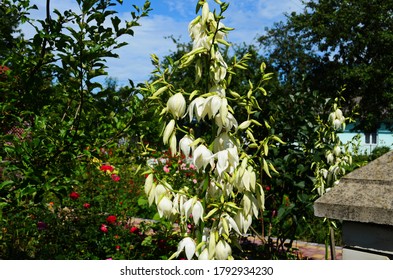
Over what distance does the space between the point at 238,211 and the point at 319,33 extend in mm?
28021

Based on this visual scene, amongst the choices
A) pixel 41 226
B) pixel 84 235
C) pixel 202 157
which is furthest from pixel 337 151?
pixel 41 226

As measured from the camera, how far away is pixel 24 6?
12.5 feet

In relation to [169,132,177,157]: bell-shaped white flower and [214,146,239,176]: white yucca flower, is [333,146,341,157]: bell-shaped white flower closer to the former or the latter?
[214,146,239,176]: white yucca flower

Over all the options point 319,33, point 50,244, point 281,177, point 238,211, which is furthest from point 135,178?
point 319,33

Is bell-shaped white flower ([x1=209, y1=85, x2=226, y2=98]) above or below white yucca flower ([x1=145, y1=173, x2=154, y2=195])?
above

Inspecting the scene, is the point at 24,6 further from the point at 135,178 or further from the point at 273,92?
the point at 135,178

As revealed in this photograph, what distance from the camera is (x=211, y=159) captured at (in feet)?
7.82

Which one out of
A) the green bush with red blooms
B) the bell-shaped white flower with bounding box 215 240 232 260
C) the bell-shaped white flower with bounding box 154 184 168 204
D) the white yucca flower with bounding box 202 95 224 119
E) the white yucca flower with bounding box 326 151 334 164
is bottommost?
the green bush with red blooms

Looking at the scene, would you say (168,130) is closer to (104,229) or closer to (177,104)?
(177,104)

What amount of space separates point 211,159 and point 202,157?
0.05 meters

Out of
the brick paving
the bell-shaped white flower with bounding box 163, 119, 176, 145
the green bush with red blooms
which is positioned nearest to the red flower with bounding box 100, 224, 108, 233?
the green bush with red blooms

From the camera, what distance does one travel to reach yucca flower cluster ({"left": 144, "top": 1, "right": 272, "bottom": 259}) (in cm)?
237

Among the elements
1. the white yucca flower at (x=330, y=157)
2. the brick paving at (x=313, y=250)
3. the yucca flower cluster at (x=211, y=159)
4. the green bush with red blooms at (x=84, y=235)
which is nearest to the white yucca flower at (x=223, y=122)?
the yucca flower cluster at (x=211, y=159)

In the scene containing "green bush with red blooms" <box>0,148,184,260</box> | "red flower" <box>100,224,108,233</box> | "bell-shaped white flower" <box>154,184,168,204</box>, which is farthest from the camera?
"red flower" <box>100,224,108,233</box>
